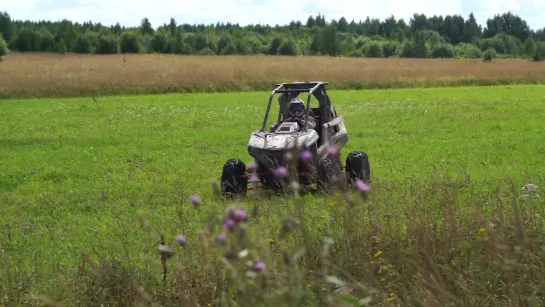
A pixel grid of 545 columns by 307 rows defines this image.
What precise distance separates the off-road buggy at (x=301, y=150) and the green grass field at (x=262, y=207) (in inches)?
19.8

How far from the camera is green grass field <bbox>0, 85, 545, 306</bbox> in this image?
553 centimetres

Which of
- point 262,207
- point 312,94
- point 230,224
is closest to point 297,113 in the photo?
point 312,94

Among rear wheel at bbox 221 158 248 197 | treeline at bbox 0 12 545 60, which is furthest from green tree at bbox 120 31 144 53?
rear wheel at bbox 221 158 248 197

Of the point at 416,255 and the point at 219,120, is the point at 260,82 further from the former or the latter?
the point at 416,255

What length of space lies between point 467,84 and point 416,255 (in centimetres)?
3694

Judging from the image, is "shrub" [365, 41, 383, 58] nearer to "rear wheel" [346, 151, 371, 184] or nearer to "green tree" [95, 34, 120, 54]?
"green tree" [95, 34, 120, 54]

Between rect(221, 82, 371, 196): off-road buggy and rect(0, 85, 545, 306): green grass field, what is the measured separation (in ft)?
1.65

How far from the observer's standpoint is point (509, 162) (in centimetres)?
1392

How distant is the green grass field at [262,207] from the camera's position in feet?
18.1

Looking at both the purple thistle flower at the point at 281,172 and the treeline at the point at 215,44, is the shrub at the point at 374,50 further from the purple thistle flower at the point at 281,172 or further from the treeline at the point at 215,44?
the purple thistle flower at the point at 281,172

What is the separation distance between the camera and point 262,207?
23.1 ft

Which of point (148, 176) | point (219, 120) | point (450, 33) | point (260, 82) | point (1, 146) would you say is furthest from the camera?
point (450, 33)

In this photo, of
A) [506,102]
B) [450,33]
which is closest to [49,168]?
[506,102]

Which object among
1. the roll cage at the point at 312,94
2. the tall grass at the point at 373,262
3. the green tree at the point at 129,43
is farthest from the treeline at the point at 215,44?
the tall grass at the point at 373,262
